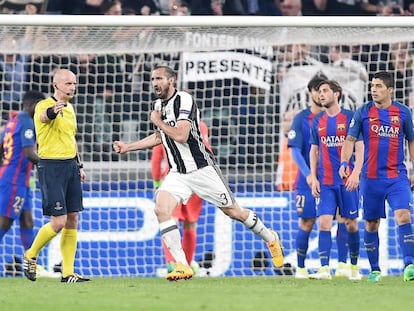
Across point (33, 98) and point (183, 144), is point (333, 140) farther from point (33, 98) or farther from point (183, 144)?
point (33, 98)

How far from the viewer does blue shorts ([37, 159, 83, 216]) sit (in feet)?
35.7

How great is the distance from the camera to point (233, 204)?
11008 millimetres

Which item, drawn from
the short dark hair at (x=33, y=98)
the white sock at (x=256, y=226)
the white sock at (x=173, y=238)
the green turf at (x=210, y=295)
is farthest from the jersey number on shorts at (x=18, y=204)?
the white sock at (x=256, y=226)

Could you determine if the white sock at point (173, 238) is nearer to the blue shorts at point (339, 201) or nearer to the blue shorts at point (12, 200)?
the blue shorts at point (339, 201)

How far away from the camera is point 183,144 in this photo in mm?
10922

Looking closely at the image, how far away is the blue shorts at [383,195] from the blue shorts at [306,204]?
121 centimetres

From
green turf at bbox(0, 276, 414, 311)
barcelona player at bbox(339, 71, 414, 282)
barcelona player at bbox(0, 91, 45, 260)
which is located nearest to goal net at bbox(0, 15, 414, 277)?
barcelona player at bbox(0, 91, 45, 260)

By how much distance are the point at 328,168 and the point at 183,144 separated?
5.57ft

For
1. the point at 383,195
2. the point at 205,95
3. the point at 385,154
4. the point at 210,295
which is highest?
the point at 205,95

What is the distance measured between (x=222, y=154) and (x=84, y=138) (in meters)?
1.80

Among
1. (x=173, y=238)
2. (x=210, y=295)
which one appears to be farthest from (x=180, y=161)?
(x=210, y=295)

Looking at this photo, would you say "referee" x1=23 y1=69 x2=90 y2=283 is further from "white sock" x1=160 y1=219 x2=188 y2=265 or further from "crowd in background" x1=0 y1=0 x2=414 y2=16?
"crowd in background" x1=0 y1=0 x2=414 y2=16

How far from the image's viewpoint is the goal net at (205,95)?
13.3 metres

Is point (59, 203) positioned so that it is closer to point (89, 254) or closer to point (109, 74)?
point (89, 254)
